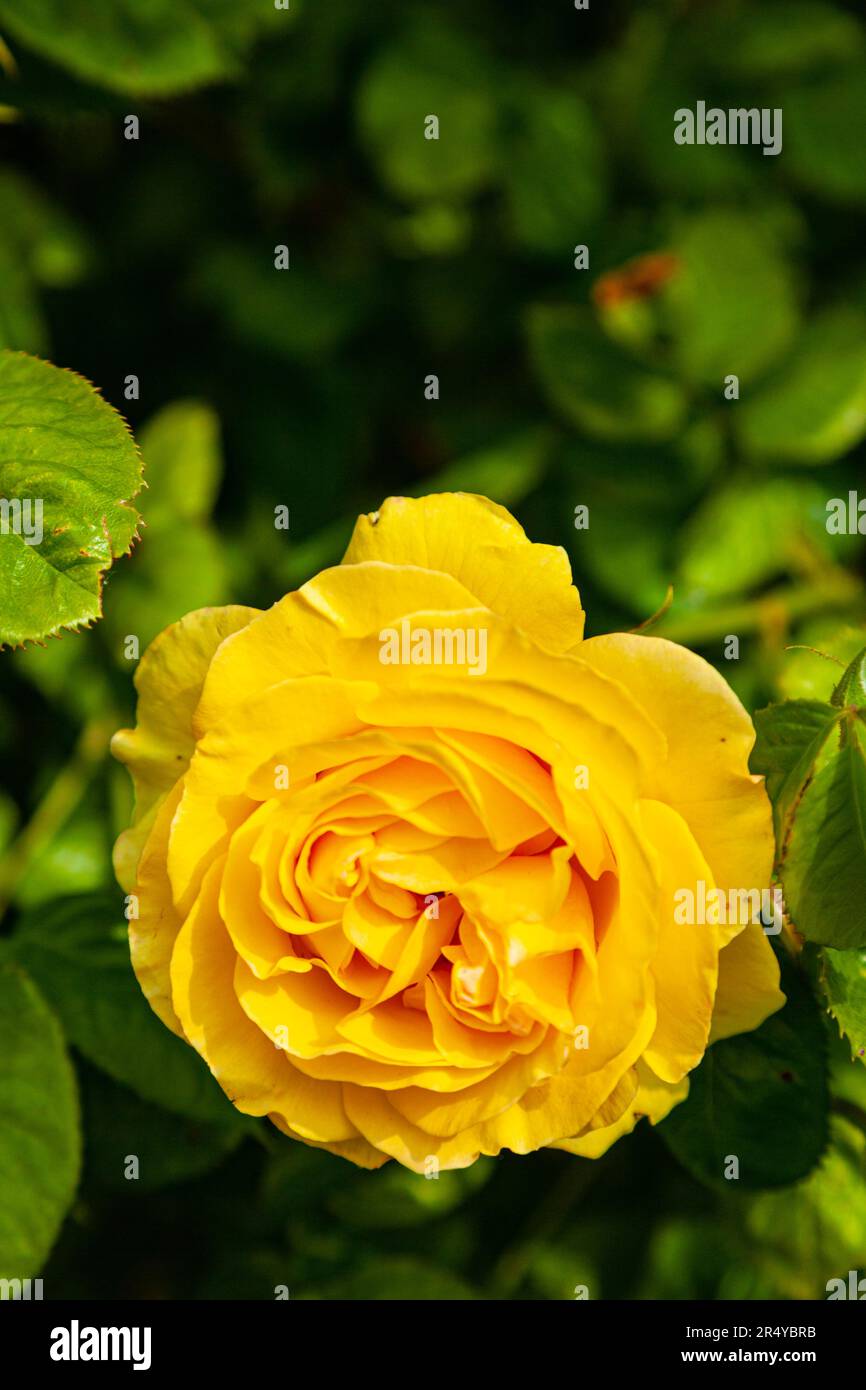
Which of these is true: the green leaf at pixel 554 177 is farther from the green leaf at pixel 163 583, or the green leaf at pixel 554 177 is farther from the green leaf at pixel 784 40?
the green leaf at pixel 163 583

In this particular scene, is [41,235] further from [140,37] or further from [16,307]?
[140,37]

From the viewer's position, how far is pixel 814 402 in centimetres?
210

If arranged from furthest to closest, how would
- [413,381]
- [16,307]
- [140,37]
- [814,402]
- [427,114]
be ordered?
[413,381] < [427,114] < [814,402] < [16,307] < [140,37]

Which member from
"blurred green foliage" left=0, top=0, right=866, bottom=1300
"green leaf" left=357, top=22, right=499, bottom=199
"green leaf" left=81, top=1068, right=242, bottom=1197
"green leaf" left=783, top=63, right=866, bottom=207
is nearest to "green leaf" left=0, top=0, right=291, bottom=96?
"blurred green foliage" left=0, top=0, right=866, bottom=1300

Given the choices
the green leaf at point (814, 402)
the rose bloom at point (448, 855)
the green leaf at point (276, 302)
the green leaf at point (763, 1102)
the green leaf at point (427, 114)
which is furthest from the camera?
the green leaf at point (276, 302)

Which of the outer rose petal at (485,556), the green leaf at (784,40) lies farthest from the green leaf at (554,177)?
the outer rose petal at (485,556)

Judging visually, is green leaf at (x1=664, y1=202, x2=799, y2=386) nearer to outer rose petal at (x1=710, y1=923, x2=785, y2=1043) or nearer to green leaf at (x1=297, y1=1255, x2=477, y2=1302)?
outer rose petal at (x1=710, y1=923, x2=785, y2=1043)

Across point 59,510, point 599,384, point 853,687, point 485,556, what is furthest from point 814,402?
point 59,510

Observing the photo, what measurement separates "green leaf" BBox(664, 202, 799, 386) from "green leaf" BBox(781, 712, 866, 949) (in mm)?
1204

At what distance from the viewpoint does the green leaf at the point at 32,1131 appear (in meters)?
1.31

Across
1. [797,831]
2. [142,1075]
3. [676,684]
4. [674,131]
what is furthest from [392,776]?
[674,131]

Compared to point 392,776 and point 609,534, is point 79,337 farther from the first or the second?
point 392,776

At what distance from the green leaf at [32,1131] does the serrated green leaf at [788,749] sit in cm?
86

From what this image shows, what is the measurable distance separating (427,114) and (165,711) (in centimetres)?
154
